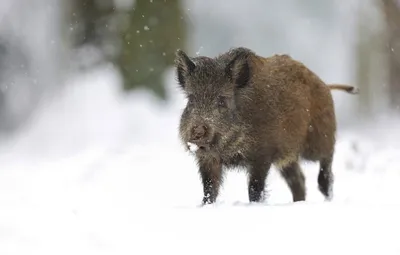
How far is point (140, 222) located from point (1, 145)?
11.5 m

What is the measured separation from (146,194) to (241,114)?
315cm

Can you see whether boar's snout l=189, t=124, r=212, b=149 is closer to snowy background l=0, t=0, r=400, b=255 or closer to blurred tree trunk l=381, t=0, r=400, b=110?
snowy background l=0, t=0, r=400, b=255

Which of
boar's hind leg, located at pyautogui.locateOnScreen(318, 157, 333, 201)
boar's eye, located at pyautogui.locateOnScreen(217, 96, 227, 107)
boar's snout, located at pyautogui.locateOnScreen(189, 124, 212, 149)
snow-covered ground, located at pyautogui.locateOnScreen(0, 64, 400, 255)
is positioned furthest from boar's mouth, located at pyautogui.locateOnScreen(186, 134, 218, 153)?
boar's hind leg, located at pyautogui.locateOnScreen(318, 157, 333, 201)

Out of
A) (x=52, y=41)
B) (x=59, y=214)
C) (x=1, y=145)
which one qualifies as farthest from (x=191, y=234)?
(x=52, y=41)

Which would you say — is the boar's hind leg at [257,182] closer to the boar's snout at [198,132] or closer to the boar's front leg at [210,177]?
the boar's front leg at [210,177]

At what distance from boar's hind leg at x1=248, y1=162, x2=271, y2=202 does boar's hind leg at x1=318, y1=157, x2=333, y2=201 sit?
1.64 meters

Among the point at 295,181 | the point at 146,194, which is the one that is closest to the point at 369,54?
the point at 146,194

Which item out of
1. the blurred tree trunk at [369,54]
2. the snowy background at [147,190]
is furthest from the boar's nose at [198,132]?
the blurred tree trunk at [369,54]

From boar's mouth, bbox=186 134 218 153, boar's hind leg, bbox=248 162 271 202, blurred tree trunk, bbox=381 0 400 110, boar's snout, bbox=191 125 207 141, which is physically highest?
blurred tree trunk, bbox=381 0 400 110

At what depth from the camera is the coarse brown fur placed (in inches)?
249

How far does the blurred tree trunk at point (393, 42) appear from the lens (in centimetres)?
1495

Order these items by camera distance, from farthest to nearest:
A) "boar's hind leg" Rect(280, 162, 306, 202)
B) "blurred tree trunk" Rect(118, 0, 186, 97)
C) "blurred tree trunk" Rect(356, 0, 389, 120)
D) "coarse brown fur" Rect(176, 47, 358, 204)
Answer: "blurred tree trunk" Rect(356, 0, 389, 120) → "blurred tree trunk" Rect(118, 0, 186, 97) → "boar's hind leg" Rect(280, 162, 306, 202) → "coarse brown fur" Rect(176, 47, 358, 204)

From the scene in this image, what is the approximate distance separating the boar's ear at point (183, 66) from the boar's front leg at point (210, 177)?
0.70 m

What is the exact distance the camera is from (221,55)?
675cm
